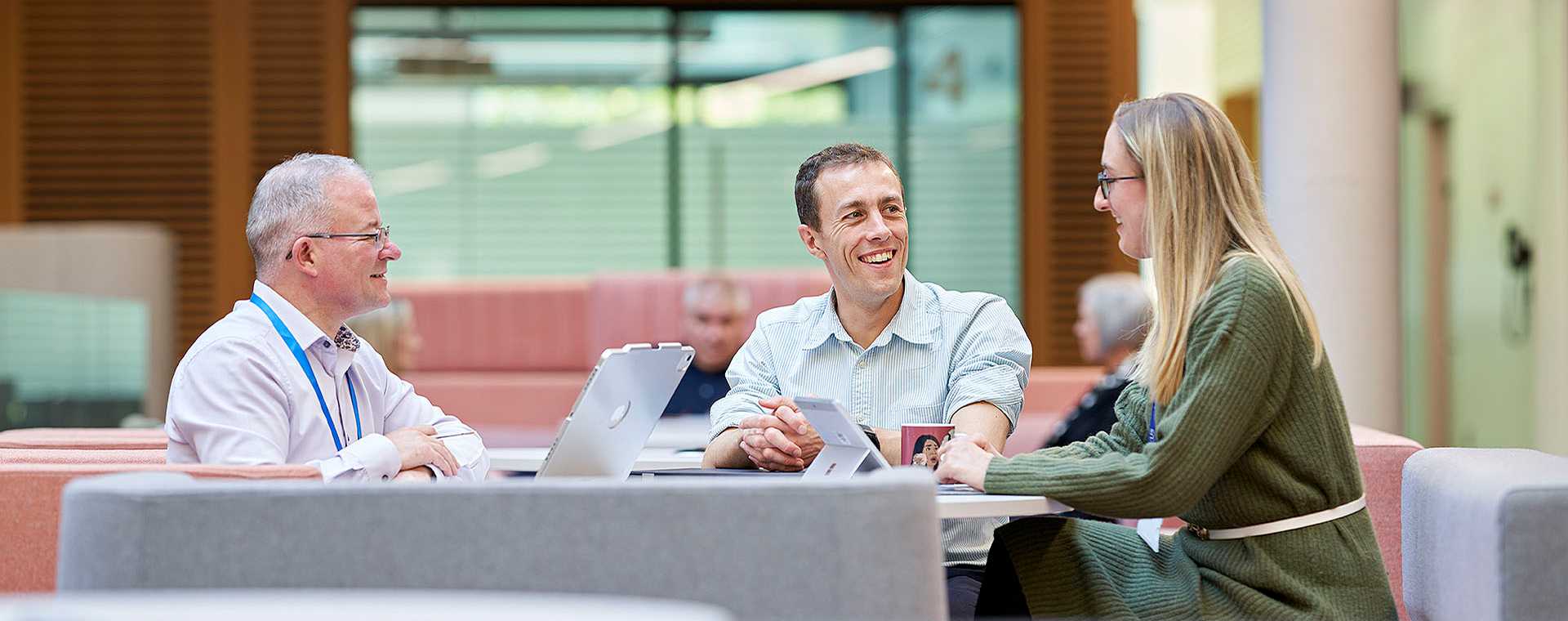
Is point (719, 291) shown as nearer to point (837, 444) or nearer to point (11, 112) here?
point (837, 444)

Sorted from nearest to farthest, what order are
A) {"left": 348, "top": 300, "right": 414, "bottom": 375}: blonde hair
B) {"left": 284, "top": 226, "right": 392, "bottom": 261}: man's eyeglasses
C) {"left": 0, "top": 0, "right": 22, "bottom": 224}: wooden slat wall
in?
{"left": 284, "top": 226, "right": 392, "bottom": 261}: man's eyeglasses
{"left": 348, "top": 300, "right": 414, "bottom": 375}: blonde hair
{"left": 0, "top": 0, "right": 22, "bottom": 224}: wooden slat wall

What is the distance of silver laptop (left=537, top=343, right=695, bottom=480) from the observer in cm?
232

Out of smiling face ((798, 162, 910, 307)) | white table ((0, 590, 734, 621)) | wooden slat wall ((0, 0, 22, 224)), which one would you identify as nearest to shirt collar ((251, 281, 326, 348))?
smiling face ((798, 162, 910, 307))

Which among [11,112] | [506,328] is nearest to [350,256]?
[506,328]

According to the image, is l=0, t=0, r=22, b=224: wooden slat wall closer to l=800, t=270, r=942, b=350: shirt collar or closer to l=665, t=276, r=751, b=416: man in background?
l=665, t=276, r=751, b=416: man in background

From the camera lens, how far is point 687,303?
5805 millimetres

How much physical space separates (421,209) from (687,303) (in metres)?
2.56

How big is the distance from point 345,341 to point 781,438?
0.77m

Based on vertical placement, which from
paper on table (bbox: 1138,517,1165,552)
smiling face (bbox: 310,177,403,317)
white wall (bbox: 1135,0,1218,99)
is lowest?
paper on table (bbox: 1138,517,1165,552)

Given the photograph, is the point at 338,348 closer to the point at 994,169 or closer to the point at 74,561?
the point at 74,561

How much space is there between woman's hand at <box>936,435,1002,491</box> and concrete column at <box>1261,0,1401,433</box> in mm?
2737

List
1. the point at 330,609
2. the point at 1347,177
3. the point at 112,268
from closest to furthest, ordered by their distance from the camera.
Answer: the point at 330,609 < the point at 1347,177 < the point at 112,268

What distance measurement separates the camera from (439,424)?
2.89 m

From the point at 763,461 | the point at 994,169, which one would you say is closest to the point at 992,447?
the point at 763,461
